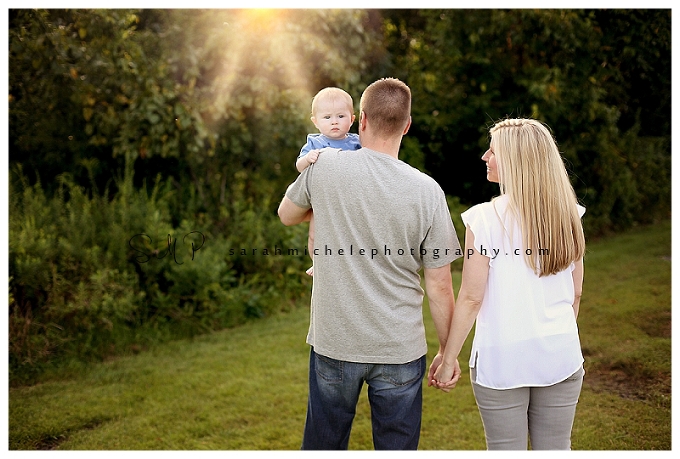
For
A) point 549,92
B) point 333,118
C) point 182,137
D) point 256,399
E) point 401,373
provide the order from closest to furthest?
1. point 401,373
2. point 333,118
3. point 256,399
4. point 182,137
5. point 549,92

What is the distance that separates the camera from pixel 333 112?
2531 mm

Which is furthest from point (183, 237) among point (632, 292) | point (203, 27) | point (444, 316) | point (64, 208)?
point (632, 292)

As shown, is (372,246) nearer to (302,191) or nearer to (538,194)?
(302,191)

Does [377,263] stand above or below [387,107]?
below

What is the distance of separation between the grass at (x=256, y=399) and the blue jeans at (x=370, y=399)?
123cm

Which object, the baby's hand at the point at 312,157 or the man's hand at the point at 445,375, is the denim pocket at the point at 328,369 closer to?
the man's hand at the point at 445,375

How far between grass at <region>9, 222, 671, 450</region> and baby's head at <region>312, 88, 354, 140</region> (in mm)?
1540

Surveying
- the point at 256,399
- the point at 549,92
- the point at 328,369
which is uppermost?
the point at 549,92

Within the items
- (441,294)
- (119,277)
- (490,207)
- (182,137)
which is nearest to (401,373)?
(441,294)

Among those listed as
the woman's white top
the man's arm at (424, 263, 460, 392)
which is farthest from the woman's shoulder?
the man's arm at (424, 263, 460, 392)

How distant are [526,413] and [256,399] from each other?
224cm

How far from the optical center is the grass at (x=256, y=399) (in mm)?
3523

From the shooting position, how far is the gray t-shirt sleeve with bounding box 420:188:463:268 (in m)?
2.12

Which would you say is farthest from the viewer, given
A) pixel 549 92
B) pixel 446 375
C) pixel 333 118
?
pixel 549 92
